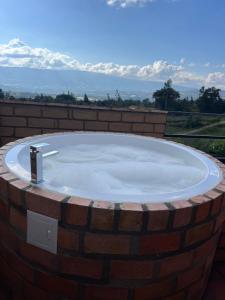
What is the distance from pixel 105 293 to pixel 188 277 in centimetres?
36

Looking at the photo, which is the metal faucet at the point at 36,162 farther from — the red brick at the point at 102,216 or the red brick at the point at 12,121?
the red brick at the point at 12,121

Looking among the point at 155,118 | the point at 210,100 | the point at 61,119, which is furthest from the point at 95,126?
the point at 210,100

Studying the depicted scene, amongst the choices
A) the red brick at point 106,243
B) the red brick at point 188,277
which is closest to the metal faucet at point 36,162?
the red brick at point 106,243

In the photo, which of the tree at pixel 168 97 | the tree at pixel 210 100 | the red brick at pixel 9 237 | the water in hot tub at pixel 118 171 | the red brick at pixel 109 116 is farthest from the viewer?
the tree at pixel 210 100

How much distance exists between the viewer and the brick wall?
255 cm

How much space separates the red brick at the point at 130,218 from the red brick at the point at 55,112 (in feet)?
5.91

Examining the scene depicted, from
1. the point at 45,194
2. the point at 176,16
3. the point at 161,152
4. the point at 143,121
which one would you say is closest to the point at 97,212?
the point at 45,194

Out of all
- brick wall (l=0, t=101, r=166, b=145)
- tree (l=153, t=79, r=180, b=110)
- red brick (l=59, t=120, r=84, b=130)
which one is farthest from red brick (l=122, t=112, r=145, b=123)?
tree (l=153, t=79, r=180, b=110)

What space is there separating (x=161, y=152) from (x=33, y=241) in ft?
4.13

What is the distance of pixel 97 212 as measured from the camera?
91cm

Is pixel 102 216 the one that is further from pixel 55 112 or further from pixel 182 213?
pixel 55 112

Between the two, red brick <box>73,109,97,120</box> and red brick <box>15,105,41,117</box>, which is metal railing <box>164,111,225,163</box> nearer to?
red brick <box>73,109,97,120</box>

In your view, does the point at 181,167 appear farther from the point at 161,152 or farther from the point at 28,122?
the point at 28,122

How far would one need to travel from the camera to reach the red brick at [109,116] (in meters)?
2.62
